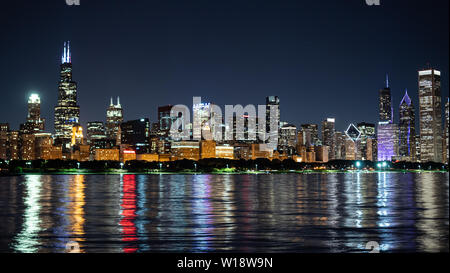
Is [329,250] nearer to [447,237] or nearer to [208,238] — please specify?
[208,238]

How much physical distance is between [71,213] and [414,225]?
22.4 metres

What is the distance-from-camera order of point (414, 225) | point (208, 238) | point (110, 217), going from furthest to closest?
point (110, 217), point (414, 225), point (208, 238)

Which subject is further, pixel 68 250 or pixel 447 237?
pixel 447 237

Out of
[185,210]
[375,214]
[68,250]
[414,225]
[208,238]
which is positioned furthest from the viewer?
[185,210]

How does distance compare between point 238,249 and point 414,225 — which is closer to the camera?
point 238,249

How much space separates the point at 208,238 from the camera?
75.3 feet

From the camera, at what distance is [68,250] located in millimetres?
19781

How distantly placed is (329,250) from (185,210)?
2007 cm
